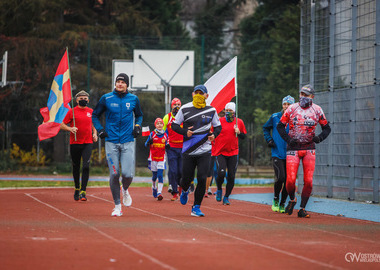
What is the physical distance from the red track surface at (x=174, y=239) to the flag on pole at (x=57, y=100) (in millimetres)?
4131

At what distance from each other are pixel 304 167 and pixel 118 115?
327 cm

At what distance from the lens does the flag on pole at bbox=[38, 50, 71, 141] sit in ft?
57.5

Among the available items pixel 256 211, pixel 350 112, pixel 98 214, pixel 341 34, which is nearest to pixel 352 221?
pixel 256 211

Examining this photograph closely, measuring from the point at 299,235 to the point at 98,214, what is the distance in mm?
3902

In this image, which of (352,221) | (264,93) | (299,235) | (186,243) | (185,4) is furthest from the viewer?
(185,4)

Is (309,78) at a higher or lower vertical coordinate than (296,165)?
higher

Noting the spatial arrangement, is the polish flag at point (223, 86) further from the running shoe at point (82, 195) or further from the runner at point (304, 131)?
the runner at point (304, 131)

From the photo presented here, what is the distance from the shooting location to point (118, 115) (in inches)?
467

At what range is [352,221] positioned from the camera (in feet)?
39.0

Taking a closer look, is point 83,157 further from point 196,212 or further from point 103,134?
point 196,212

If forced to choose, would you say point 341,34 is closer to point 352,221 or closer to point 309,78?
point 309,78

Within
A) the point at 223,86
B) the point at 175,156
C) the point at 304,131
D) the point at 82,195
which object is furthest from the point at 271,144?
the point at 82,195

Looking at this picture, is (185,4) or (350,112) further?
(185,4)

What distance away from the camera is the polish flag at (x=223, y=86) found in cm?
1655
